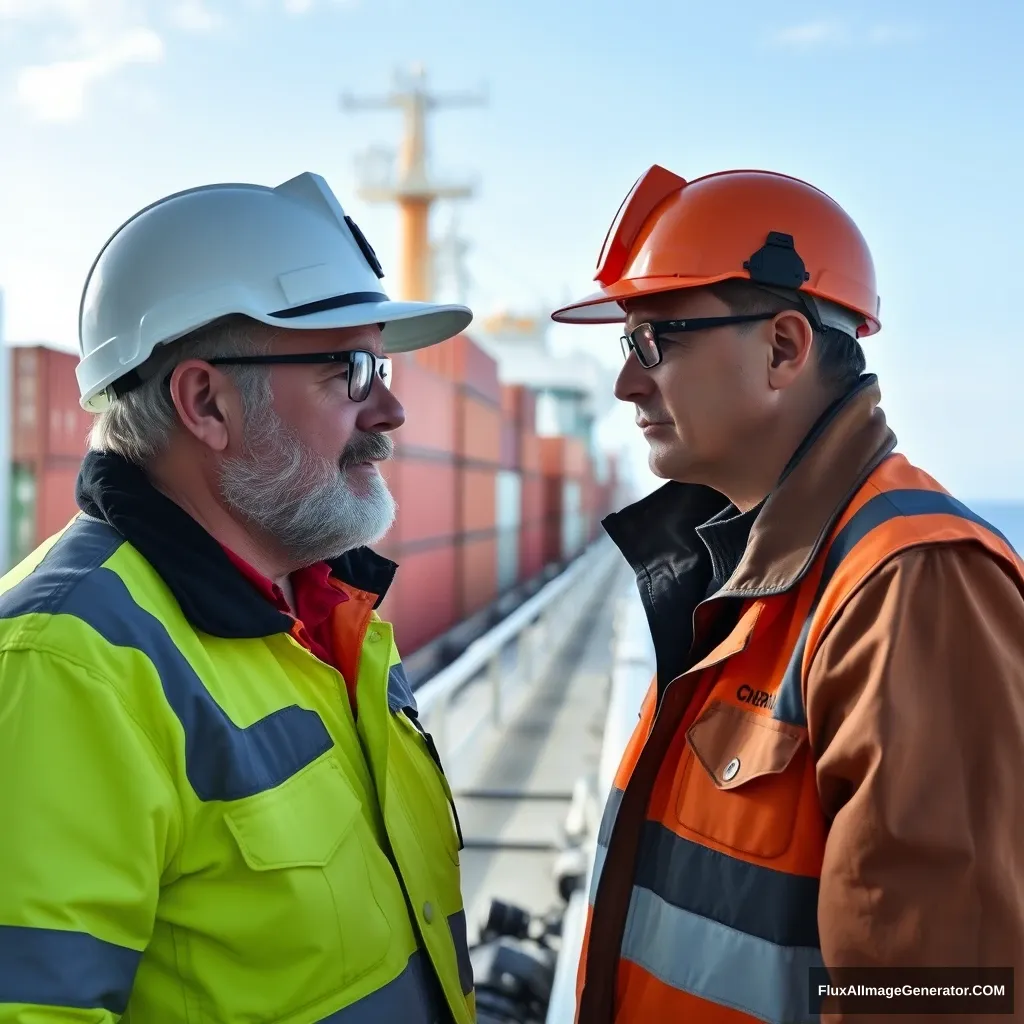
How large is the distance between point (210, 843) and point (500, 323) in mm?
30521

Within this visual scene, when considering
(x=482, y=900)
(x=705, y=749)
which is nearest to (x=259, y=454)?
(x=705, y=749)

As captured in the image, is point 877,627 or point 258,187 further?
point 258,187

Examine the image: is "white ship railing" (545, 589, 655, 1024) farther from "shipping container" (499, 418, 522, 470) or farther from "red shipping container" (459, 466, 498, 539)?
"shipping container" (499, 418, 522, 470)

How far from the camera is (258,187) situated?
65.5 inches

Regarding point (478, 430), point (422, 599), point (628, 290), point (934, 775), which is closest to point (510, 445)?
point (478, 430)

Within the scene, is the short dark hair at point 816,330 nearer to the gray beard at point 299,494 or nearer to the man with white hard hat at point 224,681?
the man with white hard hat at point 224,681

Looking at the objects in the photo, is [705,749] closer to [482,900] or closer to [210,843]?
[210,843]

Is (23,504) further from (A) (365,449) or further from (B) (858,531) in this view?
(B) (858,531)

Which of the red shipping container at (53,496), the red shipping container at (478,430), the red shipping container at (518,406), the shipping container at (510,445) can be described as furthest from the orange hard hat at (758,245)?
the red shipping container at (518,406)

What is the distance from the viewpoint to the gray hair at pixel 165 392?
1.58 meters

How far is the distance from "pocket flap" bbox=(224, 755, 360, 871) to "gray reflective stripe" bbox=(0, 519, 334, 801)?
0.09 feet

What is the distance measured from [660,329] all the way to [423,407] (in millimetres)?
9676

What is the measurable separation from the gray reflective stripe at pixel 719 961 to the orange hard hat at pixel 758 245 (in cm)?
104

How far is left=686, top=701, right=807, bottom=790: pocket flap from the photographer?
1.25 metres
